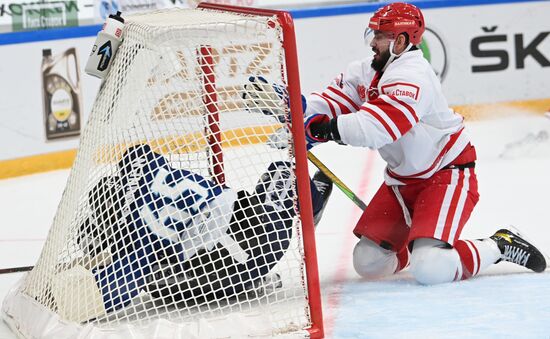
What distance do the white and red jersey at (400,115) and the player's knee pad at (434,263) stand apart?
24 centimetres

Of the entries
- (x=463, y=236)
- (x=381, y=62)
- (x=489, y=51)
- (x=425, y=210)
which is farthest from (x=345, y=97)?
(x=489, y=51)

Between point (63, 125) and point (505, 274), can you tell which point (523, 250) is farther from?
point (63, 125)

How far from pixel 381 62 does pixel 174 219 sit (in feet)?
2.61

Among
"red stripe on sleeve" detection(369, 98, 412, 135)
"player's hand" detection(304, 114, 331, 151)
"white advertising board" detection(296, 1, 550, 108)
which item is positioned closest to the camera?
"red stripe on sleeve" detection(369, 98, 412, 135)

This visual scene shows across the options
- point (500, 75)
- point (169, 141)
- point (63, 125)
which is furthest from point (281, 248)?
point (500, 75)

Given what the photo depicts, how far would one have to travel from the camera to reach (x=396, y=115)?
2.97m

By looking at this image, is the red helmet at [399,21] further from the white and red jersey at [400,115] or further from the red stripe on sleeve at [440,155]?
the red stripe on sleeve at [440,155]

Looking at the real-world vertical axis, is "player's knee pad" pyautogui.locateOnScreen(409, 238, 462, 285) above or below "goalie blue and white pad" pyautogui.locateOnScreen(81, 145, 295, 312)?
below

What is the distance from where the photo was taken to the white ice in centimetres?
275

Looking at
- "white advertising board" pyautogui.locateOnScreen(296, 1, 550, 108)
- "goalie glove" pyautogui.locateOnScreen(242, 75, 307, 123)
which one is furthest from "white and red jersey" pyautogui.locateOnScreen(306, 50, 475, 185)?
"white advertising board" pyautogui.locateOnScreen(296, 1, 550, 108)

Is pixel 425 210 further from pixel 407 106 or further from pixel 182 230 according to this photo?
pixel 182 230

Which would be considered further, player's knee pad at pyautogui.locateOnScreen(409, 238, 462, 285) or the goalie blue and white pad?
player's knee pad at pyautogui.locateOnScreen(409, 238, 462, 285)

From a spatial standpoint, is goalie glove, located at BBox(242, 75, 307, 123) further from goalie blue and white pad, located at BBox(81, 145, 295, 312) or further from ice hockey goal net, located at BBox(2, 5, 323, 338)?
goalie blue and white pad, located at BBox(81, 145, 295, 312)

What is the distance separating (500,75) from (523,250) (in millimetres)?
3020
